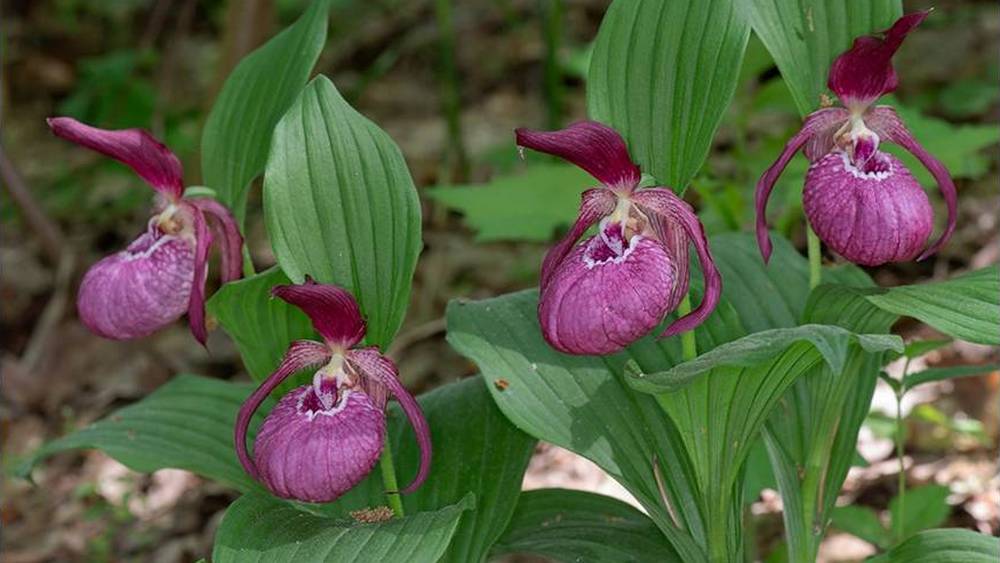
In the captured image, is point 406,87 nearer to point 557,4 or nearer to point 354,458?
point 557,4

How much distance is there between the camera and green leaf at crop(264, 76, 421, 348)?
152cm

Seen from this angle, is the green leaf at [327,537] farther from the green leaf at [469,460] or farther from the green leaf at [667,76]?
the green leaf at [667,76]

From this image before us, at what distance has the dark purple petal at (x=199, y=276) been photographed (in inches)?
62.2

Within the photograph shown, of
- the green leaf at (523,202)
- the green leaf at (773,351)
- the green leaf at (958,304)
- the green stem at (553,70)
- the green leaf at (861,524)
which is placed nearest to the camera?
the green leaf at (773,351)

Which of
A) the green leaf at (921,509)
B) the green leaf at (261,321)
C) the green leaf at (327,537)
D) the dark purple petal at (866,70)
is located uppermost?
the dark purple petal at (866,70)

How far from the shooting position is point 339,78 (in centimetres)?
443


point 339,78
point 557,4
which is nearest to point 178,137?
point 339,78

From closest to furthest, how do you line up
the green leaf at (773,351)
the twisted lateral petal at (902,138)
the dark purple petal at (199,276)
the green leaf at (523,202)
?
the green leaf at (773,351) < the twisted lateral petal at (902,138) < the dark purple petal at (199,276) < the green leaf at (523,202)

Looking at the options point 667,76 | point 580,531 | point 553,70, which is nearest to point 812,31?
point 667,76

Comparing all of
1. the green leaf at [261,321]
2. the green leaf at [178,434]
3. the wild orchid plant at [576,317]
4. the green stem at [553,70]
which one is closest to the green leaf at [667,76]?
the wild orchid plant at [576,317]

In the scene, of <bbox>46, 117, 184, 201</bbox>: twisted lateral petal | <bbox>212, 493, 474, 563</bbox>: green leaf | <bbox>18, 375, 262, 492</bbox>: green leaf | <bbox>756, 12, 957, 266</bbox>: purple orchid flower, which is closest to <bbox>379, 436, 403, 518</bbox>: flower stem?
<bbox>212, 493, 474, 563</bbox>: green leaf

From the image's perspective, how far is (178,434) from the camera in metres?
1.79

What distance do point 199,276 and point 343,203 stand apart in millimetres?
236

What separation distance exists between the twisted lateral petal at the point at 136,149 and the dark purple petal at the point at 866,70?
89cm
